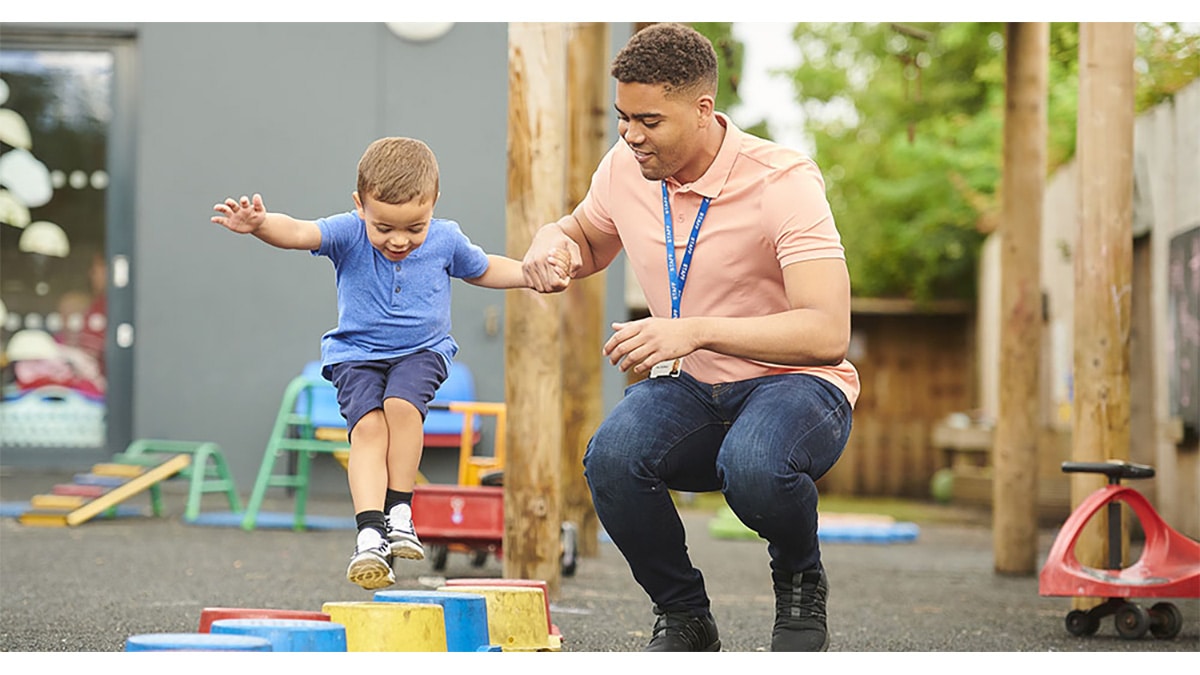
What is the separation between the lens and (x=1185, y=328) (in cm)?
867

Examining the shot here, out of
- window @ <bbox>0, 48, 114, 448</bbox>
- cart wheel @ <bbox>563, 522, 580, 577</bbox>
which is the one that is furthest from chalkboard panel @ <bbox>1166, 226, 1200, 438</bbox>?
window @ <bbox>0, 48, 114, 448</bbox>

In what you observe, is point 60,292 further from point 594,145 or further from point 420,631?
point 420,631

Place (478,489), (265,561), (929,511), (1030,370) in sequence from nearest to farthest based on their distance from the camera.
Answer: (478,489) → (265,561) → (1030,370) → (929,511)

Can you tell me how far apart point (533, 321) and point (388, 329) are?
184 cm

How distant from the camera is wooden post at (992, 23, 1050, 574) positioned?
736cm

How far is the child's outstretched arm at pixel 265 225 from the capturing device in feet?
11.0

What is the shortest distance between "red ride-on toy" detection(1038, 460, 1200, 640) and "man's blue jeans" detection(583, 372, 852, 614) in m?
1.88

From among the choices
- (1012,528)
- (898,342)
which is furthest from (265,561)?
(898,342)

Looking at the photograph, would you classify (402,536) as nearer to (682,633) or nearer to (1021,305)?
(682,633)

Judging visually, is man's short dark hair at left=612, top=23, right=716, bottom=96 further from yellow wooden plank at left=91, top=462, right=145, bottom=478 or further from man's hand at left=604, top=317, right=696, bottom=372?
yellow wooden plank at left=91, top=462, right=145, bottom=478

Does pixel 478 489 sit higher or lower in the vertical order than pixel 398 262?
lower

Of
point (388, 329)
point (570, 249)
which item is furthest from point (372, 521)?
point (570, 249)

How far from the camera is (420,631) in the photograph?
3.31m

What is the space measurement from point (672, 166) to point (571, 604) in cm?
256
